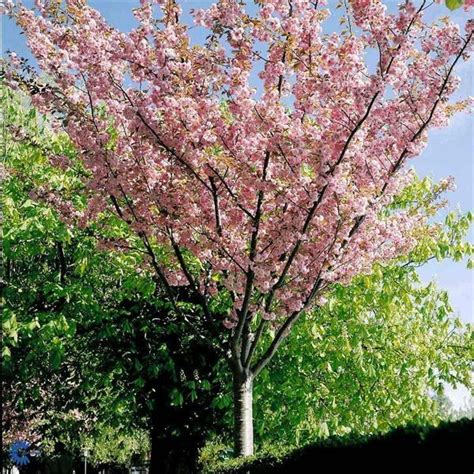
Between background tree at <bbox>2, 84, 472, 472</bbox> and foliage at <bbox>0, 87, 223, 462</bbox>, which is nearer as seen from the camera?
foliage at <bbox>0, 87, 223, 462</bbox>

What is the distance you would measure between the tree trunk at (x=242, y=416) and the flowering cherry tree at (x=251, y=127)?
0.10 feet

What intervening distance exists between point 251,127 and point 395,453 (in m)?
5.27

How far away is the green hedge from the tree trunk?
2.12 metres

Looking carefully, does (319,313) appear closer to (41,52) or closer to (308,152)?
(308,152)

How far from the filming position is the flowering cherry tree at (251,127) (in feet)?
30.6

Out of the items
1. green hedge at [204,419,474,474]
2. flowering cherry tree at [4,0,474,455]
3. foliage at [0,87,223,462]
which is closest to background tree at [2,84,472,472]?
foliage at [0,87,223,462]

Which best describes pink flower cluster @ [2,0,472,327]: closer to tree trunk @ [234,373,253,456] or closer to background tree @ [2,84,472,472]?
tree trunk @ [234,373,253,456]

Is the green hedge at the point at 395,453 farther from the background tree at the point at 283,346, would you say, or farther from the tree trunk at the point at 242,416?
the background tree at the point at 283,346

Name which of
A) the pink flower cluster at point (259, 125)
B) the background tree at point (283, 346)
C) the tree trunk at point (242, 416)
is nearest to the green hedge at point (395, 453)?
the tree trunk at point (242, 416)

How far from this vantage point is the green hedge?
5.12 m

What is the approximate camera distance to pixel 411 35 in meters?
9.29

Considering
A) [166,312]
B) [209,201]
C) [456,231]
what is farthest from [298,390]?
[209,201]

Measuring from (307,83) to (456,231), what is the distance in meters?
7.31

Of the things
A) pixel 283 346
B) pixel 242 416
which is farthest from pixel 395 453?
pixel 283 346
